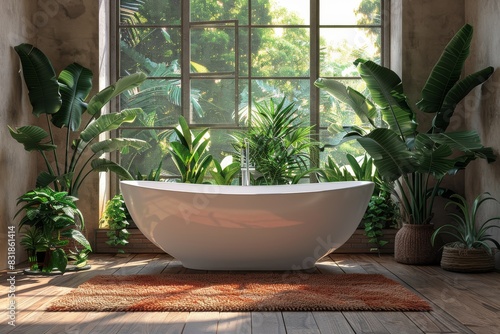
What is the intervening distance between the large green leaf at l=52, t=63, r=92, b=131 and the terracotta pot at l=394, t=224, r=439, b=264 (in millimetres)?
2527

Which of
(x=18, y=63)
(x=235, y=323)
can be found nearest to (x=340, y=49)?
(x=18, y=63)

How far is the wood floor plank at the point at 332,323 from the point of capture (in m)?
2.92

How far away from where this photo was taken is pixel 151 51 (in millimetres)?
5957

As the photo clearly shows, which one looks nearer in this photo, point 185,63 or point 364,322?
point 364,322

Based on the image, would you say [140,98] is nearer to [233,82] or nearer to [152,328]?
[233,82]

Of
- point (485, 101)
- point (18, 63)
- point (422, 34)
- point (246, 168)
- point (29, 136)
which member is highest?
point (422, 34)

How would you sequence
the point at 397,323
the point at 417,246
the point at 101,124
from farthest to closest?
the point at 101,124 < the point at 417,246 < the point at 397,323

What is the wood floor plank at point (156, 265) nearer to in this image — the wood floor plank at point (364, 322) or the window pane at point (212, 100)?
the window pane at point (212, 100)

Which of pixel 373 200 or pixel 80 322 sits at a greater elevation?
pixel 373 200

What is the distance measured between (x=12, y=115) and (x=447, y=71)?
3127 mm

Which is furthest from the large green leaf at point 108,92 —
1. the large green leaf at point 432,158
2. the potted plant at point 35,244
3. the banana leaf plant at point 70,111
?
the large green leaf at point 432,158

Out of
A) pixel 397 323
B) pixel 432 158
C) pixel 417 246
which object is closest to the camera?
pixel 397 323

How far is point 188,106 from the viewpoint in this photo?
19.4ft

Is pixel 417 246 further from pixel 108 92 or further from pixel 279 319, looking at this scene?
pixel 108 92
